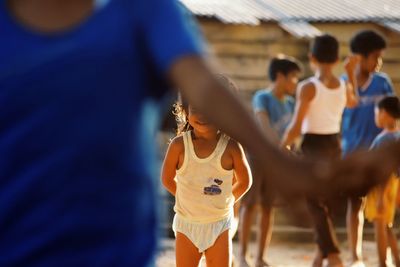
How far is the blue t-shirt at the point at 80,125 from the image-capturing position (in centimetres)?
213

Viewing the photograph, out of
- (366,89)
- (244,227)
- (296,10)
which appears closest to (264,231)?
(244,227)

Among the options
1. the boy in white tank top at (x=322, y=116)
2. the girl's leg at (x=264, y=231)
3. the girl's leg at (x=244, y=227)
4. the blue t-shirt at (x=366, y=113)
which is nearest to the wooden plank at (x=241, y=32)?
the girl's leg at (x=244, y=227)

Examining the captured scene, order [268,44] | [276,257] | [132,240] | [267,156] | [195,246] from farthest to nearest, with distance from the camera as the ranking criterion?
[268,44] → [276,257] → [195,246] → [132,240] → [267,156]

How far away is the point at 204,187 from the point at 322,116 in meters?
2.69

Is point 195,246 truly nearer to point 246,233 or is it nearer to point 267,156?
point 246,233

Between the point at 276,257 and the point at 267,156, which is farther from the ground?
the point at 267,156

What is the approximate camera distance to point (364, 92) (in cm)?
952

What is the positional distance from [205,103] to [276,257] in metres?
9.14

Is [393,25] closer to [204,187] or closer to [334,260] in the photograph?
[334,260]

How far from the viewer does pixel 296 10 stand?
14094mm

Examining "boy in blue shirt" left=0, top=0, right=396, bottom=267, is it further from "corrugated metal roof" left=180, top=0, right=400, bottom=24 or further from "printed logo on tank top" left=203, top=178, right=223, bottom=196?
"corrugated metal roof" left=180, top=0, right=400, bottom=24

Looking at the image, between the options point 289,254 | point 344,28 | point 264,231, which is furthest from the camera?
point 344,28

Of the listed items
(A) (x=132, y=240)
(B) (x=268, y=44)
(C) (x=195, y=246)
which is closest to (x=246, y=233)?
(C) (x=195, y=246)

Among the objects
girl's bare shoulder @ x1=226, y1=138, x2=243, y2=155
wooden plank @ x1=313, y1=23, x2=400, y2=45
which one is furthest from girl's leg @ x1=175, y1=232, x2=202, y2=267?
wooden plank @ x1=313, y1=23, x2=400, y2=45
